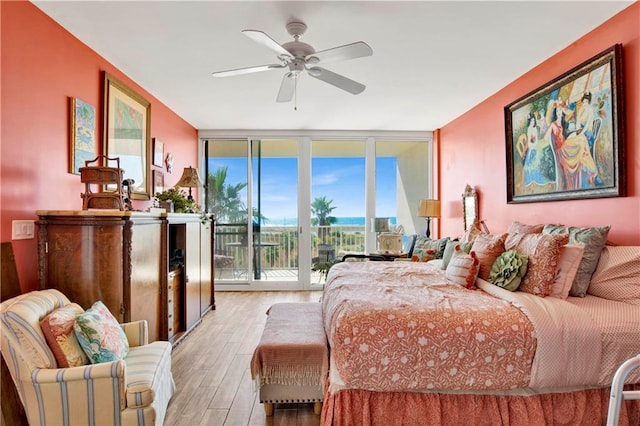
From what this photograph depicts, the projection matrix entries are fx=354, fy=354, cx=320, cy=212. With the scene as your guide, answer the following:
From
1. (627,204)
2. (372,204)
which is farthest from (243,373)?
(372,204)

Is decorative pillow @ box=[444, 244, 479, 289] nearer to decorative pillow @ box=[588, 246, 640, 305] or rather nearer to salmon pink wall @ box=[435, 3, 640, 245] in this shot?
decorative pillow @ box=[588, 246, 640, 305]

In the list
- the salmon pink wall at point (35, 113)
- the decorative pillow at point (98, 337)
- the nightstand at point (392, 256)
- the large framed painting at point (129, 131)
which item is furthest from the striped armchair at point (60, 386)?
the nightstand at point (392, 256)

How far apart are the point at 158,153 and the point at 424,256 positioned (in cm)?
343

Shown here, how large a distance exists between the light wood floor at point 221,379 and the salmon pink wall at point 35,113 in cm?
124

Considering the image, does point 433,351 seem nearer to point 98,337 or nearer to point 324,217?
point 98,337

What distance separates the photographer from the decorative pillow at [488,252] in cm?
264

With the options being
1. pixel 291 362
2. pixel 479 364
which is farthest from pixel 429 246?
pixel 291 362

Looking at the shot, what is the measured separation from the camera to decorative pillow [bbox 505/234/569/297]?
88.6 inches

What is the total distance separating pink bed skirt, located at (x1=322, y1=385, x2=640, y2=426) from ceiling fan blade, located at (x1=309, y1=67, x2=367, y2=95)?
6.99 feet

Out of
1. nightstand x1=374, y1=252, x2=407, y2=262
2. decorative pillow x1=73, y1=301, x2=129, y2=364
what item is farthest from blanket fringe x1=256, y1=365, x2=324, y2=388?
nightstand x1=374, y1=252, x2=407, y2=262

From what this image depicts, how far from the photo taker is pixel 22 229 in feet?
7.02

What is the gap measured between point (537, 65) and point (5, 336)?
427cm

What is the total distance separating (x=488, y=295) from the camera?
7.80 feet

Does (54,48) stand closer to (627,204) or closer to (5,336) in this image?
(5,336)
